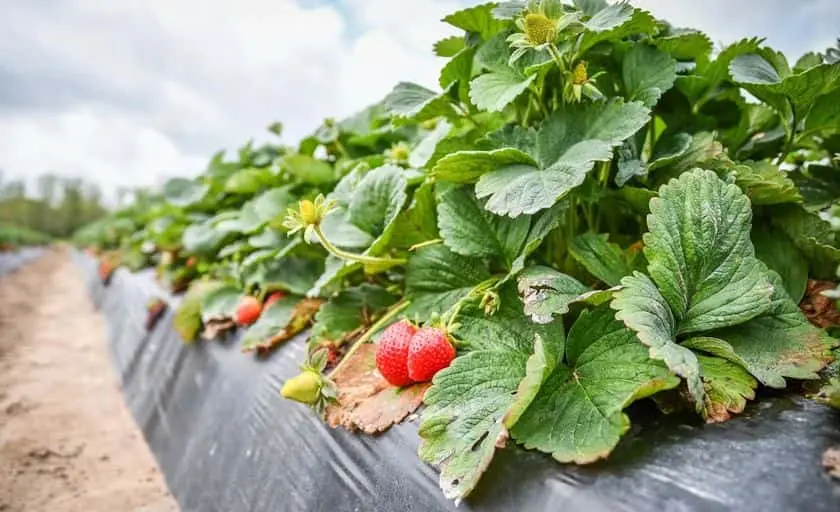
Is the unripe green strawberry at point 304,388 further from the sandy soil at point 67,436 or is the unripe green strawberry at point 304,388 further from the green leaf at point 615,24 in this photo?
the sandy soil at point 67,436

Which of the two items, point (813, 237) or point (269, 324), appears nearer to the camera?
point (813, 237)

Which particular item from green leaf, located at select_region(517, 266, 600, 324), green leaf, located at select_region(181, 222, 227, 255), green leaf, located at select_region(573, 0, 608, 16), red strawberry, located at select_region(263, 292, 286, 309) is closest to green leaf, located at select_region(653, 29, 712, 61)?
green leaf, located at select_region(573, 0, 608, 16)

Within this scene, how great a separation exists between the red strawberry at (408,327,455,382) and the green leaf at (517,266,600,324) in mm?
119

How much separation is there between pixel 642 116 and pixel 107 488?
4.71 ft

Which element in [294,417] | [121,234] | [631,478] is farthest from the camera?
[121,234]

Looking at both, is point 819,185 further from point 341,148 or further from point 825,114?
point 341,148

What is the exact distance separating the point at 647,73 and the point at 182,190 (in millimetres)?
2279

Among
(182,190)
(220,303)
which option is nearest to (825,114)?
(220,303)

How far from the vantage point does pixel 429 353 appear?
75 cm

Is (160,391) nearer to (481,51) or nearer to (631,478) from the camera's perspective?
(481,51)

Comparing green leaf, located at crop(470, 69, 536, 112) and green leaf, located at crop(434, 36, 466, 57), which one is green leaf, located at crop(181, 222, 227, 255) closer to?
green leaf, located at crop(434, 36, 466, 57)

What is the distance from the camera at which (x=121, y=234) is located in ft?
21.5

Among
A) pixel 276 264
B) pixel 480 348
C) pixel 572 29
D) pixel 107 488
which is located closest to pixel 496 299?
pixel 480 348

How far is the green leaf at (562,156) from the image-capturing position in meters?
0.72
